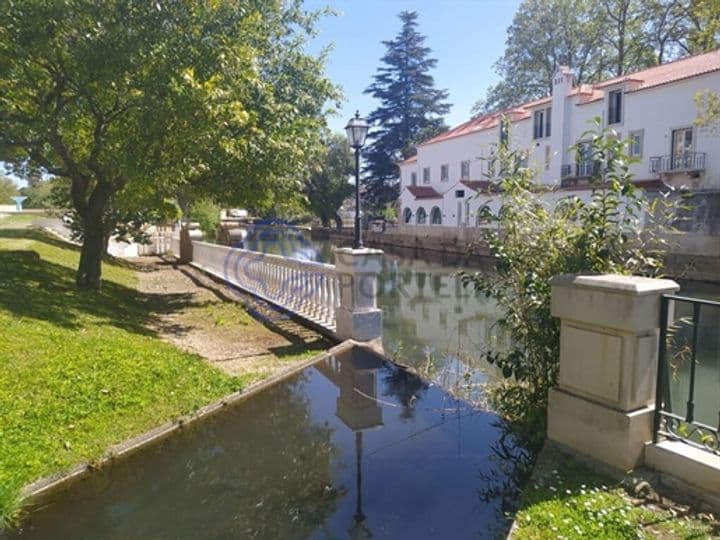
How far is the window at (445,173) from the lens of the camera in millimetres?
40531

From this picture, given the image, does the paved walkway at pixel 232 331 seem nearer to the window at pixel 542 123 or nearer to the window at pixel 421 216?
the window at pixel 542 123

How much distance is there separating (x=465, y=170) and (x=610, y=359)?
121 feet

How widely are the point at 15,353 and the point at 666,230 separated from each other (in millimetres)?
5675

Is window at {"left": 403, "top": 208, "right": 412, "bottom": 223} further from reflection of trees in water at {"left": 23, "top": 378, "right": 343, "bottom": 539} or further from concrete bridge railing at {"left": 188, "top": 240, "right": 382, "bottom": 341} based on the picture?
reflection of trees in water at {"left": 23, "top": 378, "right": 343, "bottom": 539}

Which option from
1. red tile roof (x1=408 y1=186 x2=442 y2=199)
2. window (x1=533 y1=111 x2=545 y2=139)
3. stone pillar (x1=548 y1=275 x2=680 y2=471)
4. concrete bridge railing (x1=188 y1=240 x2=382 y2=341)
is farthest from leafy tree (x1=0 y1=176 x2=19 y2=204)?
stone pillar (x1=548 y1=275 x2=680 y2=471)

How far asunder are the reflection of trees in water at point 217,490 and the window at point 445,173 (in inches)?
1491

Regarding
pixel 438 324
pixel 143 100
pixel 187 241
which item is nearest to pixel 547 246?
pixel 143 100

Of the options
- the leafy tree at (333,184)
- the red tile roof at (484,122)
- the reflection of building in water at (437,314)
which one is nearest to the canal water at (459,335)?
the reflection of building in water at (437,314)

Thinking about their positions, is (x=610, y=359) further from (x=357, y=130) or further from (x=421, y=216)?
(x=421, y=216)

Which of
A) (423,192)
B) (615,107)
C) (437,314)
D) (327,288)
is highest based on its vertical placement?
(615,107)

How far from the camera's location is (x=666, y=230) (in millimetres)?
3988

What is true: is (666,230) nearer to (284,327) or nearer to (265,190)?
(284,327)

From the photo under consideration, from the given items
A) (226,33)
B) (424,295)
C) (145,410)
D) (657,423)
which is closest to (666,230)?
(657,423)

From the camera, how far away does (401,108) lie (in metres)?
51.1
